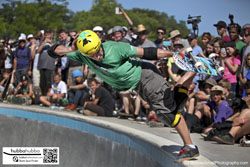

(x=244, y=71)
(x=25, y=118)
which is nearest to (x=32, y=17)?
(x=25, y=118)

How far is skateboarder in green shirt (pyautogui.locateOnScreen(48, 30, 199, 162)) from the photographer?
15.5 ft

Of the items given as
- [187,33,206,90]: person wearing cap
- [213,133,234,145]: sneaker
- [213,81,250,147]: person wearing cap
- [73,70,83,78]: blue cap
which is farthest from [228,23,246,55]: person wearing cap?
[73,70,83,78]: blue cap

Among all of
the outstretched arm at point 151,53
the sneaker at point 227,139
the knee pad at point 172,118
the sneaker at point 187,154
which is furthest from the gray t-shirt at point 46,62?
the sneaker at point 187,154

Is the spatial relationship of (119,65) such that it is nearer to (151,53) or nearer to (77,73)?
(151,53)

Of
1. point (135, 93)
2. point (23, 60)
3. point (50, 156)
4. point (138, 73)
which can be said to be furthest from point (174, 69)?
point (23, 60)

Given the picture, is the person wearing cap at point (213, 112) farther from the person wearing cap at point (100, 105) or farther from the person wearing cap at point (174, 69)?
the person wearing cap at point (100, 105)

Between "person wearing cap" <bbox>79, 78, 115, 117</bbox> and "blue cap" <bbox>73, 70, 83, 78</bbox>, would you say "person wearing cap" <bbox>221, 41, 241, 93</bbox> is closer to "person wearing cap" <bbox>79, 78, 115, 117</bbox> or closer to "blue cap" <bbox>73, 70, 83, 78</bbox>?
"person wearing cap" <bbox>79, 78, 115, 117</bbox>

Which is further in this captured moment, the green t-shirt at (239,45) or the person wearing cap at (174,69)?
the person wearing cap at (174,69)

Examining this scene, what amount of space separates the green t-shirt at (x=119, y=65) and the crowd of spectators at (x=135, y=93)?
189 centimetres

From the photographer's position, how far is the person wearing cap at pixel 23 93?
39.1 feet

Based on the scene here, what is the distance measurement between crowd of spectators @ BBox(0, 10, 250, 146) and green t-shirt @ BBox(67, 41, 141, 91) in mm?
1887

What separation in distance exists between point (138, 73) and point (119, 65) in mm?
271

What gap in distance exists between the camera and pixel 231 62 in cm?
805

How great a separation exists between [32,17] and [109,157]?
46.3 metres
